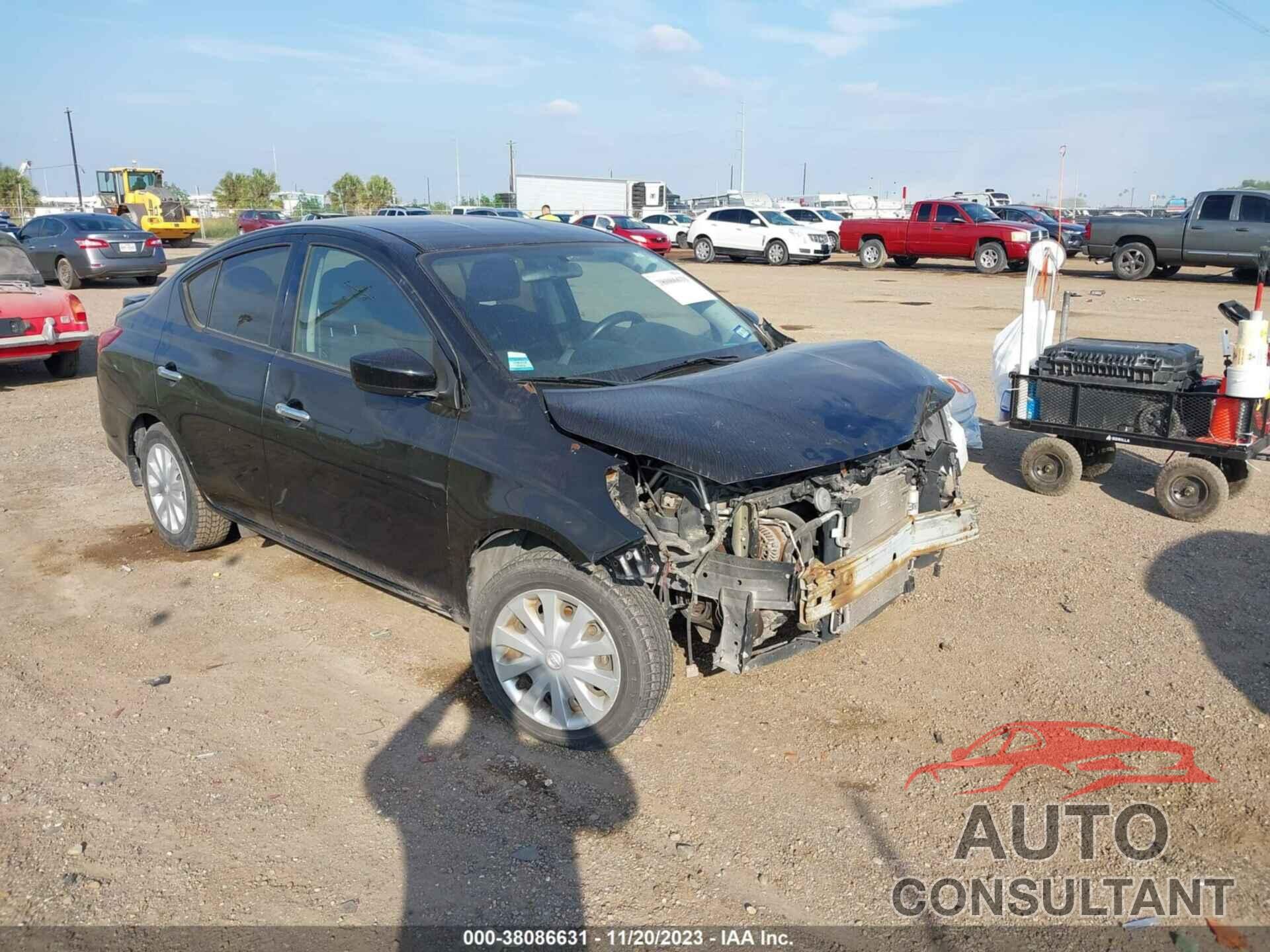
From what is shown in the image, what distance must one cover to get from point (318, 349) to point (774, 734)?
254 centimetres

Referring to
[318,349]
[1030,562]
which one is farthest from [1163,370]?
[318,349]

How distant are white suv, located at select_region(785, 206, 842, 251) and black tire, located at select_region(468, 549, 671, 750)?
96.9 feet

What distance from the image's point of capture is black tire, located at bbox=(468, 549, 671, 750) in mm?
3625

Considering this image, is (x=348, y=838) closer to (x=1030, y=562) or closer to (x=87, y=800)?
(x=87, y=800)

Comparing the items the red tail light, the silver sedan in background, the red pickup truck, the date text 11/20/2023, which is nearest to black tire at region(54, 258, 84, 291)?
the silver sedan in background

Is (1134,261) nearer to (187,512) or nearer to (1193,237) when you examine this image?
(1193,237)

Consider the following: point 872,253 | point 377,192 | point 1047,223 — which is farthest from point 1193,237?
point 377,192

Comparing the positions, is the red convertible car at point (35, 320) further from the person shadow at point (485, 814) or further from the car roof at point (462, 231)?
the person shadow at point (485, 814)

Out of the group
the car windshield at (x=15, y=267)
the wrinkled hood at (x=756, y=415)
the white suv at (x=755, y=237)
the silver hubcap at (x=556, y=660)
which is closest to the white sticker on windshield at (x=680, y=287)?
the wrinkled hood at (x=756, y=415)

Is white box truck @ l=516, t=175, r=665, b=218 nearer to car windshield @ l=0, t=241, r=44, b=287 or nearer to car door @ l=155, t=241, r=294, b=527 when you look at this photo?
car windshield @ l=0, t=241, r=44, b=287

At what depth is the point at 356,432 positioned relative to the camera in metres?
4.32

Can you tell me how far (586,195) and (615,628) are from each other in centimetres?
5113

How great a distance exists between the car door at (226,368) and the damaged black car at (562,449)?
17mm

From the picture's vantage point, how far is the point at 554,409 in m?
3.77
